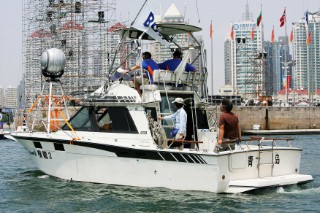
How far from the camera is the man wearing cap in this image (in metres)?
16.0

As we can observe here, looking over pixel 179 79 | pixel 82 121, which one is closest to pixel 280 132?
pixel 179 79

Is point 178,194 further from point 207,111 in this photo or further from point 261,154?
point 207,111

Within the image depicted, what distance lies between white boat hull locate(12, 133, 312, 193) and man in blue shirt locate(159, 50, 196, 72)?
2.56 meters

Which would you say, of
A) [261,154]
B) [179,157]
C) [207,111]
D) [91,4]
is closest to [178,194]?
[179,157]

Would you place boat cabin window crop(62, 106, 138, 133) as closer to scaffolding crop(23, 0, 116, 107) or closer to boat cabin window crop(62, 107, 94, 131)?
boat cabin window crop(62, 107, 94, 131)

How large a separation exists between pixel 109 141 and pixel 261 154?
3.70 m

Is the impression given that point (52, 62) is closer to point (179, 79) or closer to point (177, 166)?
point (179, 79)

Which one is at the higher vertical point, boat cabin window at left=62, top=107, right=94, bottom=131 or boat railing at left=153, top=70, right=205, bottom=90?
boat railing at left=153, top=70, right=205, bottom=90

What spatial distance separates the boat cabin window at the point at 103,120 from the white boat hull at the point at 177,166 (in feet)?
2.38

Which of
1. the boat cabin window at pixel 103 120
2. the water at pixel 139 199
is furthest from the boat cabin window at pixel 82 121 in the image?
the water at pixel 139 199

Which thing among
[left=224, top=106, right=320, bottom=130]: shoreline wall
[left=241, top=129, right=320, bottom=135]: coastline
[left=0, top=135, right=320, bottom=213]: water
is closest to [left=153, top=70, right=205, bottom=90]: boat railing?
[left=0, top=135, right=320, bottom=213]: water

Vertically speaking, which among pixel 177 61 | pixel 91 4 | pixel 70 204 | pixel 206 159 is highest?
pixel 91 4

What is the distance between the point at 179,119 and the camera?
630 inches

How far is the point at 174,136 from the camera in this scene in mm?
16203
